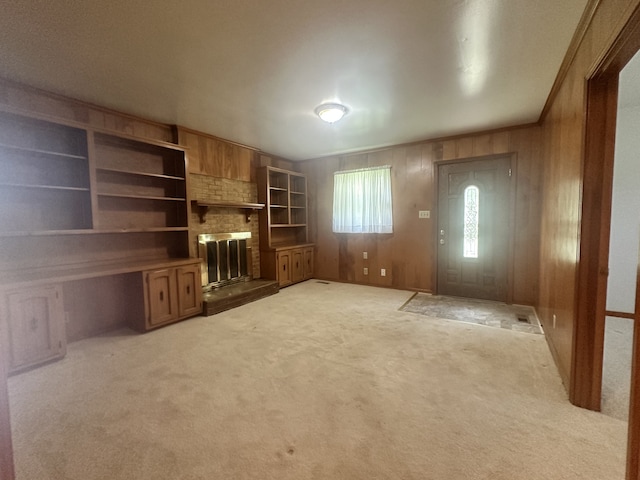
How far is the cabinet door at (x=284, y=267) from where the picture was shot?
16.9 feet

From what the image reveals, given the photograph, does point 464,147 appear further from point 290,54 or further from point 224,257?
point 224,257

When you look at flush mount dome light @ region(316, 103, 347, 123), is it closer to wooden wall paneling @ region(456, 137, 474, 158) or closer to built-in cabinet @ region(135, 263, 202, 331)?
wooden wall paneling @ region(456, 137, 474, 158)

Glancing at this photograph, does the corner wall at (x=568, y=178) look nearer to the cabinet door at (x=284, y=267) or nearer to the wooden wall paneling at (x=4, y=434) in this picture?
the wooden wall paneling at (x=4, y=434)

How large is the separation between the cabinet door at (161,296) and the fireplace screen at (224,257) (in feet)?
2.57

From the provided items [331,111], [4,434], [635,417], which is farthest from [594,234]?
[4,434]

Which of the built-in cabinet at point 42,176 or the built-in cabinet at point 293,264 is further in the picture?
the built-in cabinet at point 293,264

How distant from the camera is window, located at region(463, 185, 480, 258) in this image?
4359 mm

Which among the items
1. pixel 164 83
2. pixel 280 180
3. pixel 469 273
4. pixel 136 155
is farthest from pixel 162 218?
pixel 469 273

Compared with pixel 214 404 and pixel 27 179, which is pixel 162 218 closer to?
pixel 27 179

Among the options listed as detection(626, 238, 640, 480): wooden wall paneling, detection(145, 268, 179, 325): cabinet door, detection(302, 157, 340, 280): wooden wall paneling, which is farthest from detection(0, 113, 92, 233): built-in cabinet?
detection(626, 238, 640, 480): wooden wall paneling

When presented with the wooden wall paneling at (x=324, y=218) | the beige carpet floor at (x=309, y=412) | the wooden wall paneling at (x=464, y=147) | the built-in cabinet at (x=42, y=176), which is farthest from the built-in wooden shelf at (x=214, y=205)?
the wooden wall paneling at (x=464, y=147)

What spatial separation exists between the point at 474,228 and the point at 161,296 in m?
4.44

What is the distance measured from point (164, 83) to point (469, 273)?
463 cm

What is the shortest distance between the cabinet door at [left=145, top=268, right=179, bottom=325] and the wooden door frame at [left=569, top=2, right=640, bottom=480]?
150 inches
